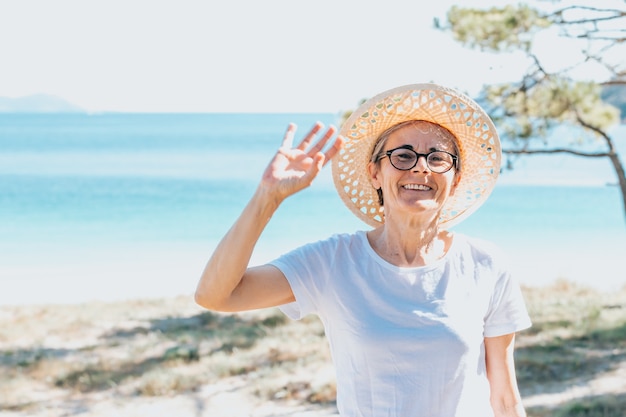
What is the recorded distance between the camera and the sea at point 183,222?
14.5 m

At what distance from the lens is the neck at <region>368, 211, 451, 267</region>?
1950 mm

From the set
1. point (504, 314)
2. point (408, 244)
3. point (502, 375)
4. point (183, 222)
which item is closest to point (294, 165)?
point (408, 244)

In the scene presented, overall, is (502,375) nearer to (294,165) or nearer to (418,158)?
(418,158)

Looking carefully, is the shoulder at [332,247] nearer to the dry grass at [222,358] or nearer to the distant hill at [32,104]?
the dry grass at [222,358]

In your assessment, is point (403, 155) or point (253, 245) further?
point (403, 155)

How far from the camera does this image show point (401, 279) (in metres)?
1.89

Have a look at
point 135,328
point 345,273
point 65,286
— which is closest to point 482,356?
point 345,273

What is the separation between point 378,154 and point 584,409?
3.31 m

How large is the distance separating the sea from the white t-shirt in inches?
206

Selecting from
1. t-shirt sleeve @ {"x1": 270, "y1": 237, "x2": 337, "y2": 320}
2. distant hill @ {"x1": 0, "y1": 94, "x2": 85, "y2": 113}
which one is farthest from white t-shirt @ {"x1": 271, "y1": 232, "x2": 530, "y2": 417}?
distant hill @ {"x1": 0, "y1": 94, "x2": 85, "y2": 113}

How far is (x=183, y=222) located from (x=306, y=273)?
22.2 metres

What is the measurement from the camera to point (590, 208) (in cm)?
2555

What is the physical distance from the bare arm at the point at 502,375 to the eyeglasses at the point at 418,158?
43 cm

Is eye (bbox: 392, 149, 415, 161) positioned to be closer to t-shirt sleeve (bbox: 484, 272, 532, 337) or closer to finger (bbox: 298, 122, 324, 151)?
finger (bbox: 298, 122, 324, 151)
